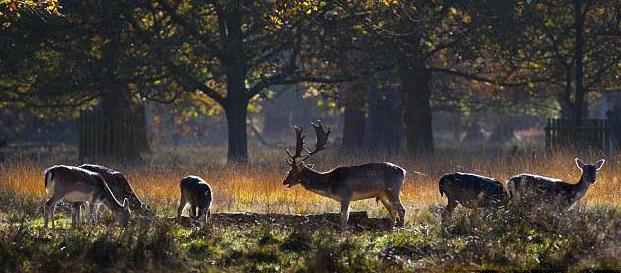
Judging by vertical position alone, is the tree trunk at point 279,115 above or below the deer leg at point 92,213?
above

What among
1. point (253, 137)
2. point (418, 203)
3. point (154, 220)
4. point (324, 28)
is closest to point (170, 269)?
point (154, 220)

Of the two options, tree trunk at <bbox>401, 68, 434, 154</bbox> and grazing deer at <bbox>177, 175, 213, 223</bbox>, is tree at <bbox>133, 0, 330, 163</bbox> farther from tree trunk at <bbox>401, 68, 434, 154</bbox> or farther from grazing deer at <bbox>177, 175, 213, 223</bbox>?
grazing deer at <bbox>177, 175, 213, 223</bbox>

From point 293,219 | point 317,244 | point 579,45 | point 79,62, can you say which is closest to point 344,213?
point 293,219

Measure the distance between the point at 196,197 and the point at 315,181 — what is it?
1.72 m

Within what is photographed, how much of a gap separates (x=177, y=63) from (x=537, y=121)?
5049 cm

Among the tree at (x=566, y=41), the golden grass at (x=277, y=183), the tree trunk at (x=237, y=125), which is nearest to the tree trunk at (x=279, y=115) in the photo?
the tree trunk at (x=237, y=125)

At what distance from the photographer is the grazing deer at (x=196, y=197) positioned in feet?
50.0

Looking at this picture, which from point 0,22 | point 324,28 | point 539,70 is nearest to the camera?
point 0,22

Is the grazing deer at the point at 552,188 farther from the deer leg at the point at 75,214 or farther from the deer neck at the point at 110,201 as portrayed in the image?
the deer leg at the point at 75,214

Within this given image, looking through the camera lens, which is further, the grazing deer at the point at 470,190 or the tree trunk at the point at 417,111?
the tree trunk at the point at 417,111

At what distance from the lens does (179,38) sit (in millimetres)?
28328

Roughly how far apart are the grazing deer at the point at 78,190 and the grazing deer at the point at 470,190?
→ 14.7 feet

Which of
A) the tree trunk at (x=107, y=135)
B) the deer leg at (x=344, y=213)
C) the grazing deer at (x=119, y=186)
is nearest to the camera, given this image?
the deer leg at (x=344, y=213)

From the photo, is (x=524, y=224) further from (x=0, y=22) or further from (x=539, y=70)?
(x=539, y=70)
